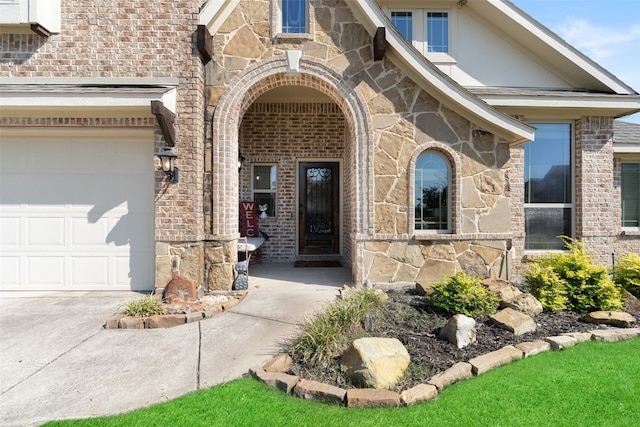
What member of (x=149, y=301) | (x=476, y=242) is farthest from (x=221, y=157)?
(x=476, y=242)

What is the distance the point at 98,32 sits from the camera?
5332mm

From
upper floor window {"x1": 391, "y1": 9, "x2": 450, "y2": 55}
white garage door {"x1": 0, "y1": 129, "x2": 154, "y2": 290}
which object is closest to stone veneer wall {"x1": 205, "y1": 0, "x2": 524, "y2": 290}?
white garage door {"x1": 0, "y1": 129, "x2": 154, "y2": 290}

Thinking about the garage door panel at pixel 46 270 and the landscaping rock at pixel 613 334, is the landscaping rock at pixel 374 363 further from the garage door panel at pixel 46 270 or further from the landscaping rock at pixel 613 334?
the garage door panel at pixel 46 270

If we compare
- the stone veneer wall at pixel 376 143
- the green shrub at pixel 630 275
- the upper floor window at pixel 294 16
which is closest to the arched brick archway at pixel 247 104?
the stone veneer wall at pixel 376 143

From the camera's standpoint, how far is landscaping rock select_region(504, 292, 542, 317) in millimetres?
4402

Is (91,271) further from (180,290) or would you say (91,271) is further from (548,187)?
(548,187)

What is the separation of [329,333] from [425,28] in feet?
25.0

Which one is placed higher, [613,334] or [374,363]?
[374,363]

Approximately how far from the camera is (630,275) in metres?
5.18

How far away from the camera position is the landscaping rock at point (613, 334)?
3.85 m

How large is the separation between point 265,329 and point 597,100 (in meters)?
8.08

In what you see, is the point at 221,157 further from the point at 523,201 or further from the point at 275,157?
the point at 523,201

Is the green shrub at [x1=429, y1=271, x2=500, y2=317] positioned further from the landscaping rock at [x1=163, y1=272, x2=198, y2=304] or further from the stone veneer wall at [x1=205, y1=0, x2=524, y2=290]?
the landscaping rock at [x1=163, y1=272, x2=198, y2=304]

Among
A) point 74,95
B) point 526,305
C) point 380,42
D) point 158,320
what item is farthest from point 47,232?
point 526,305
